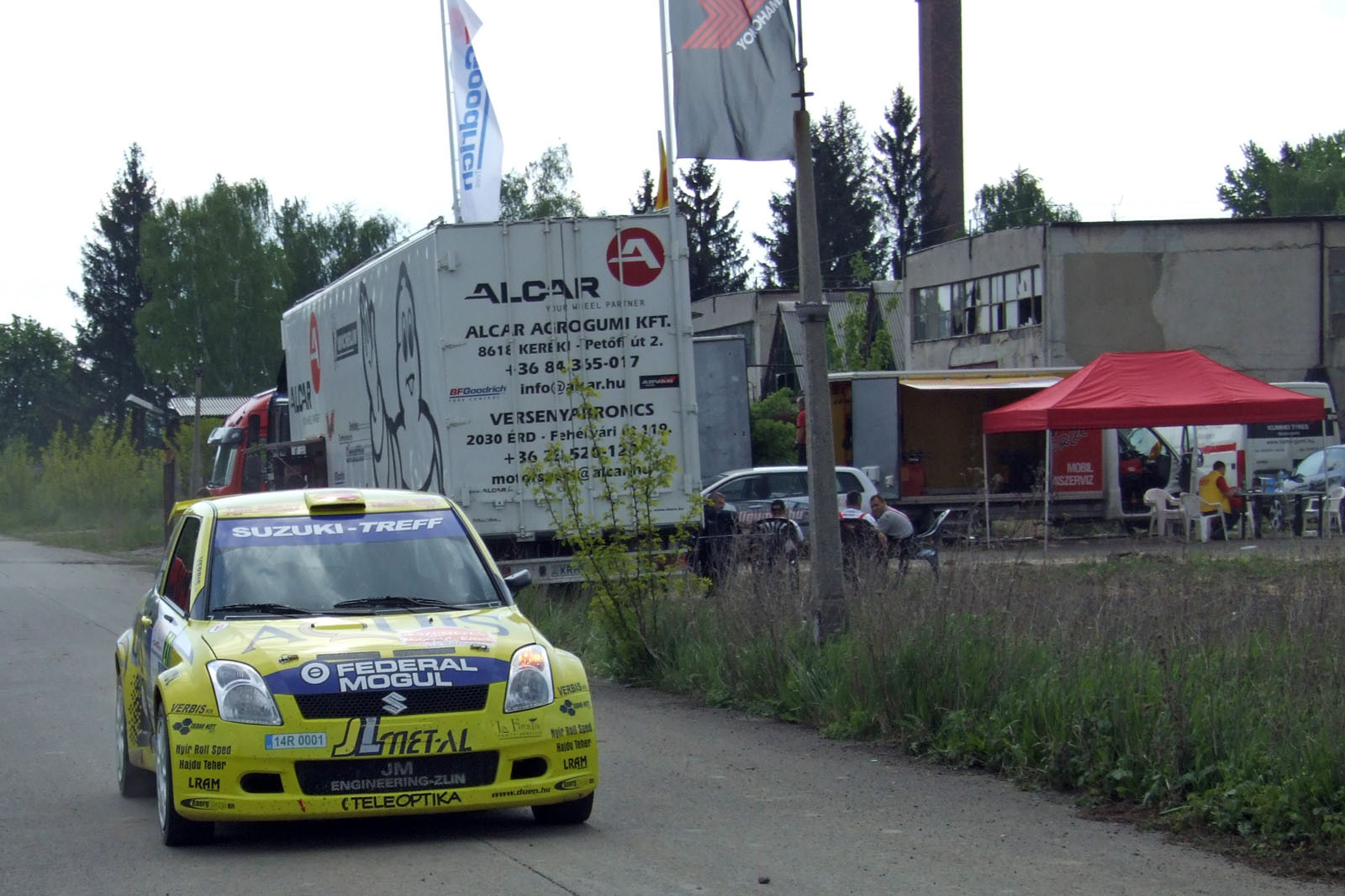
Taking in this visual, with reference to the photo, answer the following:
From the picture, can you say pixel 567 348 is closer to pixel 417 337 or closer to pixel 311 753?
pixel 417 337

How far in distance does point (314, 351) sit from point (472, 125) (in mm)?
6772

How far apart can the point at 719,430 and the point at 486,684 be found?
58.9ft

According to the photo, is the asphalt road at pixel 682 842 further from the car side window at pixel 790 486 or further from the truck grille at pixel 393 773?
the car side window at pixel 790 486

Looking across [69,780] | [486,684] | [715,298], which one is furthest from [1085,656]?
[715,298]

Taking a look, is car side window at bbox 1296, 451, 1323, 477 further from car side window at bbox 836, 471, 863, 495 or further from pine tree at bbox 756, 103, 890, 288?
pine tree at bbox 756, 103, 890, 288

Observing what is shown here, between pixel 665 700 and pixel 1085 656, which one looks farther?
pixel 665 700

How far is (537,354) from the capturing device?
1577 cm

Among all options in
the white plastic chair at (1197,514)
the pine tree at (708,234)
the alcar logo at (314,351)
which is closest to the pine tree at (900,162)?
the pine tree at (708,234)

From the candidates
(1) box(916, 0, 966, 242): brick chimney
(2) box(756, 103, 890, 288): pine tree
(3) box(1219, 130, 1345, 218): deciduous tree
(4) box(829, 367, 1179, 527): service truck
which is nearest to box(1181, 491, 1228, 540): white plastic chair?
(4) box(829, 367, 1179, 527): service truck

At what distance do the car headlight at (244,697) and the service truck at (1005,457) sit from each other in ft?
75.3

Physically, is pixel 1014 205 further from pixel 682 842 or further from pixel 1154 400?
pixel 682 842

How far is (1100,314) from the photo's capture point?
1800 inches

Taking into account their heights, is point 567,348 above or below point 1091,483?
above

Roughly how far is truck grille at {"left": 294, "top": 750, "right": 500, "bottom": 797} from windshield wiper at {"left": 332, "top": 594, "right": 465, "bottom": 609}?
3.58 feet
